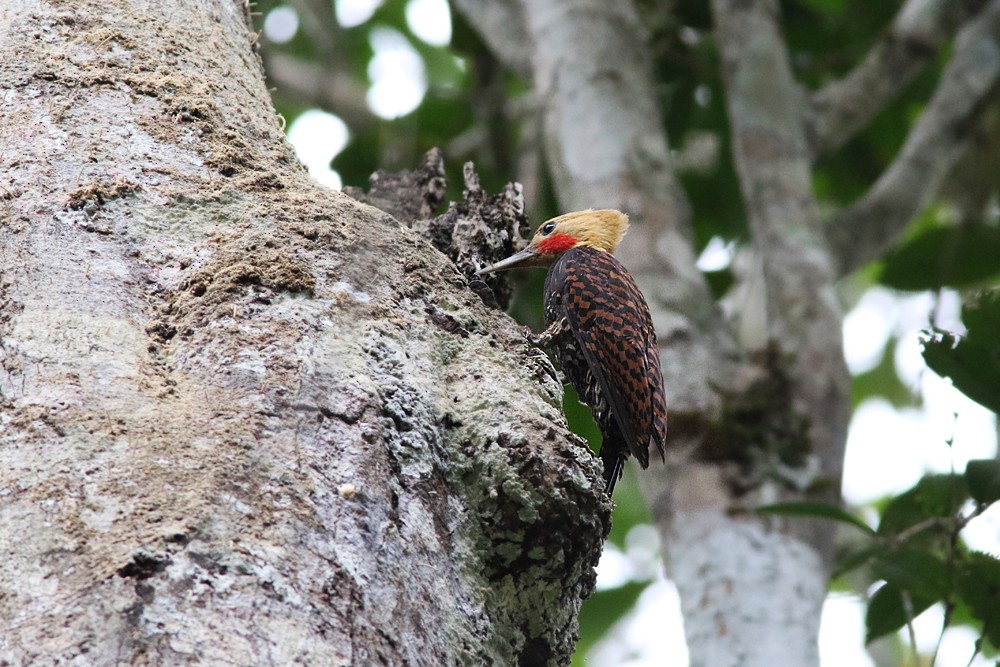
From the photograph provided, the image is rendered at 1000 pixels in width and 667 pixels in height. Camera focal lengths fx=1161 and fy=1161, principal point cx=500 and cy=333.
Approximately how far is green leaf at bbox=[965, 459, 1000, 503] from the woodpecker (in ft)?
3.31

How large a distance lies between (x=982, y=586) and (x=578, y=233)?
7.07ft

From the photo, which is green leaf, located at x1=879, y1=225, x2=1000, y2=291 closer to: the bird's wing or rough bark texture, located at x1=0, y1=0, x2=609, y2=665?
the bird's wing

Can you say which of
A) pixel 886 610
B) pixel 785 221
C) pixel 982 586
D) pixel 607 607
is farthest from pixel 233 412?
pixel 607 607

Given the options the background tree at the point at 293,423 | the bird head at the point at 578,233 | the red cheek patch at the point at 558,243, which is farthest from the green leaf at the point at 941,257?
the red cheek patch at the point at 558,243

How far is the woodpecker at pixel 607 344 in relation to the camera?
12.5 ft

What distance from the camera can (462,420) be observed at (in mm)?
1957

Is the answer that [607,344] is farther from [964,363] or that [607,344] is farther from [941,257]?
[941,257]

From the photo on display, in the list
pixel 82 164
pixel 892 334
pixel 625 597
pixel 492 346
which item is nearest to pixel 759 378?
pixel 625 597

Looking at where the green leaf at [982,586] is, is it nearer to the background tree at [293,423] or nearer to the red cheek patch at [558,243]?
the background tree at [293,423]

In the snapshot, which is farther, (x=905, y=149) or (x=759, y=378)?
(x=905, y=149)

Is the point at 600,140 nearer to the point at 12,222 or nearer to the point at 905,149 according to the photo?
the point at 905,149

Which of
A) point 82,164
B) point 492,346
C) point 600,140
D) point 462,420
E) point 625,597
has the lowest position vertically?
point 462,420

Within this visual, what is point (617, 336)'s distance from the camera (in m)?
3.92

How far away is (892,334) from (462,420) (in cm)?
723
